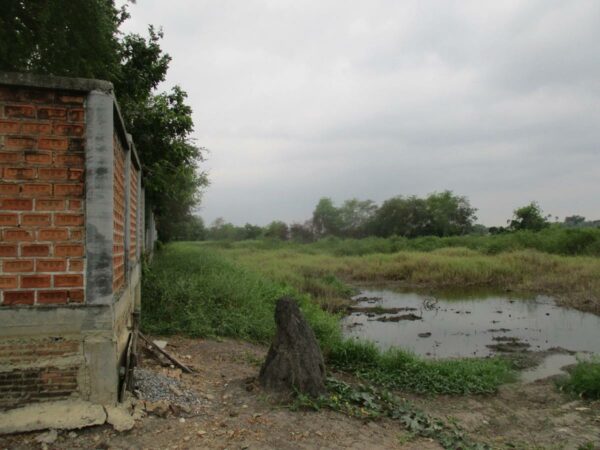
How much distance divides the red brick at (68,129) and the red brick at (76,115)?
0.14 feet

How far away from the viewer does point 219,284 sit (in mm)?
9062

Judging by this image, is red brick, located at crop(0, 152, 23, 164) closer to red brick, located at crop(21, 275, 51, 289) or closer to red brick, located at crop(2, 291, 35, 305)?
red brick, located at crop(21, 275, 51, 289)

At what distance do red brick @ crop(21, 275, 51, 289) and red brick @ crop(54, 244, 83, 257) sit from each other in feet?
0.61

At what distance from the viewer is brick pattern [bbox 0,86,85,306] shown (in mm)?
3273

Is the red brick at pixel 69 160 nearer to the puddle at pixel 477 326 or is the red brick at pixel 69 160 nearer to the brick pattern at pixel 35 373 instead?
the brick pattern at pixel 35 373

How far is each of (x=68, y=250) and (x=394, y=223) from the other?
1836 inches

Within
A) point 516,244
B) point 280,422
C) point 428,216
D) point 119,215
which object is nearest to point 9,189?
point 119,215

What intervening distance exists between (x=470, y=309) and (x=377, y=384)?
9318 millimetres

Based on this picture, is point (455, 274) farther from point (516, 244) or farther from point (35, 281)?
point (35, 281)

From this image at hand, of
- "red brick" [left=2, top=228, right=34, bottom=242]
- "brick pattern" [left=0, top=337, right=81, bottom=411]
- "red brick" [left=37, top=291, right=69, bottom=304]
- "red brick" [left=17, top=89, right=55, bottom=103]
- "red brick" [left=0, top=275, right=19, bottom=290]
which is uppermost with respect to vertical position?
"red brick" [left=17, top=89, right=55, bottom=103]

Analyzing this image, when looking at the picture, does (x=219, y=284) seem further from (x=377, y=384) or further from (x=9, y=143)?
(x=9, y=143)

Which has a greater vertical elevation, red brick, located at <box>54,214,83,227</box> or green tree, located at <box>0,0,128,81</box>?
green tree, located at <box>0,0,128,81</box>

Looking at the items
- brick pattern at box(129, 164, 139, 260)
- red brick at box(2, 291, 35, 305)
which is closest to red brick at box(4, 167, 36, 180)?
red brick at box(2, 291, 35, 305)

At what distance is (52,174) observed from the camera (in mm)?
3355
